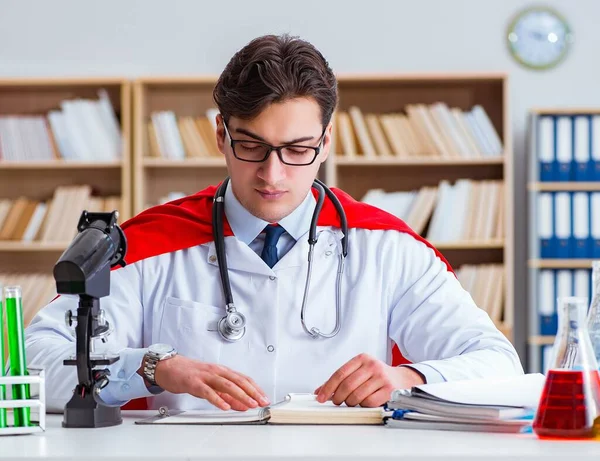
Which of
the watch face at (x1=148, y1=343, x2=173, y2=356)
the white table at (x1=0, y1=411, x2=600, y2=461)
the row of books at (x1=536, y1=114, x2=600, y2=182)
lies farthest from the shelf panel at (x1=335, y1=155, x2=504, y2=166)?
the white table at (x1=0, y1=411, x2=600, y2=461)

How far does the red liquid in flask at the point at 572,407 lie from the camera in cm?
121

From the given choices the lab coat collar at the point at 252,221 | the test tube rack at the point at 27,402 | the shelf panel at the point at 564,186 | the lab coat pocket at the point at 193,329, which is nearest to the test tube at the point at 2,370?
the test tube rack at the point at 27,402

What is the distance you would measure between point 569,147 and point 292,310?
273 centimetres

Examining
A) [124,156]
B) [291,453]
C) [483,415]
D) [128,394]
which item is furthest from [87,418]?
[124,156]

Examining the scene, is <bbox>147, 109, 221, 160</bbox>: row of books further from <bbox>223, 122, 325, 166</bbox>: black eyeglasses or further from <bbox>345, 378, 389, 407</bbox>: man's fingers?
<bbox>345, 378, 389, 407</bbox>: man's fingers

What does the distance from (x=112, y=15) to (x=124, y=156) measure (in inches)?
32.6

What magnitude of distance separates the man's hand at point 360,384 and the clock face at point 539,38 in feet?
11.6

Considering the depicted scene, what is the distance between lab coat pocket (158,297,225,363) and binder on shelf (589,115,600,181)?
9.28ft

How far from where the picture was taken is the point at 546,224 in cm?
434

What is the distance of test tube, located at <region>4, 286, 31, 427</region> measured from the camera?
1.30 meters

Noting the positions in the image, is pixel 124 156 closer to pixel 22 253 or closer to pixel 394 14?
pixel 22 253

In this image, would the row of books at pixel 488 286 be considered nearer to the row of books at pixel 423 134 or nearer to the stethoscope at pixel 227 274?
the row of books at pixel 423 134

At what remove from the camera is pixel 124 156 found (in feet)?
14.7

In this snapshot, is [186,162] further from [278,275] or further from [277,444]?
[277,444]
